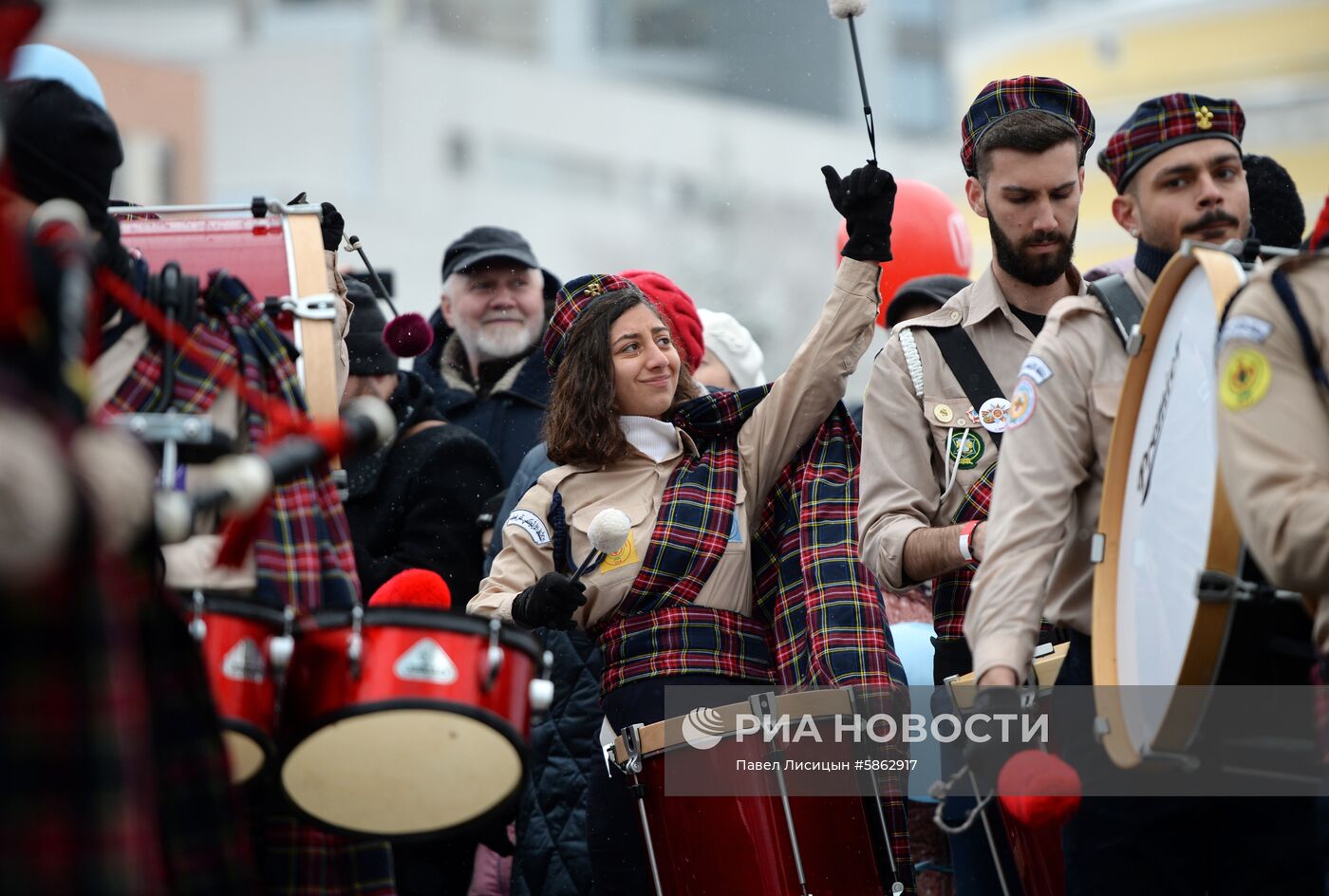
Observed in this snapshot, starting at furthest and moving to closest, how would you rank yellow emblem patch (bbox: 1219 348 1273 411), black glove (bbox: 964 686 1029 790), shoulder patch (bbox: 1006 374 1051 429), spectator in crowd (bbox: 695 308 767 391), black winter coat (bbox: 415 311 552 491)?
spectator in crowd (bbox: 695 308 767 391), black winter coat (bbox: 415 311 552 491), black glove (bbox: 964 686 1029 790), shoulder patch (bbox: 1006 374 1051 429), yellow emblem patch (bbox: 1219 348 1273 411)

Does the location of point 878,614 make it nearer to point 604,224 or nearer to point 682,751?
point 682,751

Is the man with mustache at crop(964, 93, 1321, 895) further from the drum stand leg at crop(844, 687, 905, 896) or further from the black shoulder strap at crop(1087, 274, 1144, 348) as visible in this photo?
the drum stand leg at crop(844, 687, 905, 896)

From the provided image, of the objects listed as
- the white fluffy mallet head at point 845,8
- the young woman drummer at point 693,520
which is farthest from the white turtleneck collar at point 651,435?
the white fluffy mallet head at point 845,8

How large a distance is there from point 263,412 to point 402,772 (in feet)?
2.35

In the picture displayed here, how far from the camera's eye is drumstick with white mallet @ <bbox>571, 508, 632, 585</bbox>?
16.0 ft

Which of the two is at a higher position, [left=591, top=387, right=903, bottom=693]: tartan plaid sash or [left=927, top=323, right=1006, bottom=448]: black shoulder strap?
[left=927, top=323, right=1006, bottom=448]: black shoulder strap

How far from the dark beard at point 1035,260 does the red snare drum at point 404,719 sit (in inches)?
70.8

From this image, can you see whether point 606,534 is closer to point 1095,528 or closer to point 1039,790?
point 1095,528

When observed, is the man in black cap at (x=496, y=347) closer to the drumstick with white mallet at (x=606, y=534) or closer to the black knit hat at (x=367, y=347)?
the black knit hat at (x=367, y=347)

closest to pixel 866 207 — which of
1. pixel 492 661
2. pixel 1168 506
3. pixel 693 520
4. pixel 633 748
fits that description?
pixel 693 520

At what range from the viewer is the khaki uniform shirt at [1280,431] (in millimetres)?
3467

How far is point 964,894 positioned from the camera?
4.83m

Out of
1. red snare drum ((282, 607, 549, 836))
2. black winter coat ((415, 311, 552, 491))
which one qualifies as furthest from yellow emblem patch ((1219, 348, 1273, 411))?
black winter coat ((415, 311, 552, 491))

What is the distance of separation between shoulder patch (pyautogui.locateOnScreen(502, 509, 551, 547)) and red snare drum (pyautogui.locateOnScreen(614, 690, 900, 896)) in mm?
650
